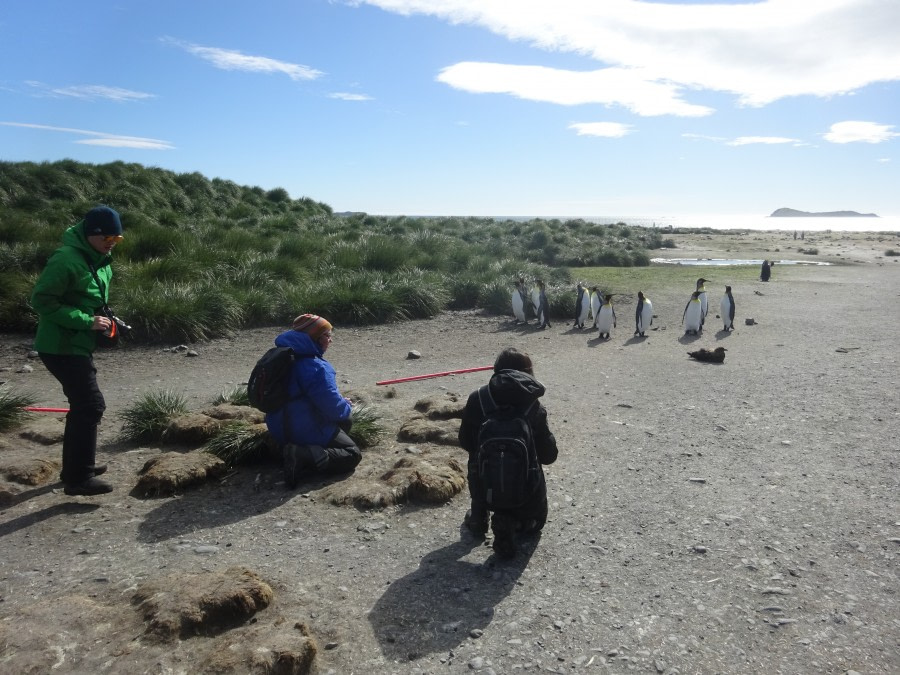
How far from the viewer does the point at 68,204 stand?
1758 cm

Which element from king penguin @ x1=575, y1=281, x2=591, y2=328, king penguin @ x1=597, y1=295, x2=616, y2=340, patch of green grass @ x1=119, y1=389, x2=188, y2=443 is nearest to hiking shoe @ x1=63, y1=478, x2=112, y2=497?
patch of green grass @ x1=119, y1=389, x2=188, y2=443

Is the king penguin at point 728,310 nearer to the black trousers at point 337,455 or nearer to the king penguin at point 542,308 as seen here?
the king penguin at point 542,308

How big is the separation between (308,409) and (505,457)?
1728mm

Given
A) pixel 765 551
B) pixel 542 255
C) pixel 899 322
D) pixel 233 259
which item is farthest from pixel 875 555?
pixel 542 255

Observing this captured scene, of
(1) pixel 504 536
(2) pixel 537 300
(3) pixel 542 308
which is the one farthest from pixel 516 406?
(2) pixel 537 300

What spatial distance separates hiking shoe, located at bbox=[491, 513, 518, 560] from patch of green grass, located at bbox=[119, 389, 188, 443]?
10.7 ft

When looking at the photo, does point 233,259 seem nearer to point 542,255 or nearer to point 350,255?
point 350,255

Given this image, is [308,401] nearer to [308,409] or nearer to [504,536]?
[308,409]

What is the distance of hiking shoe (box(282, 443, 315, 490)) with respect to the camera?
181 inches

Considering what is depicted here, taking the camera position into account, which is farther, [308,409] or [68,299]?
[308,409]

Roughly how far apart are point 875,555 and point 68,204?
62.1 ft

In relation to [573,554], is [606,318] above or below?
above

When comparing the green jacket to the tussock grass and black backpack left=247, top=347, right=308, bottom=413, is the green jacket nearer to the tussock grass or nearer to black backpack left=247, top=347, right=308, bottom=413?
black backpack left=247, top=347, right=308, bottom=413

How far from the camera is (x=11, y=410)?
587 cm
